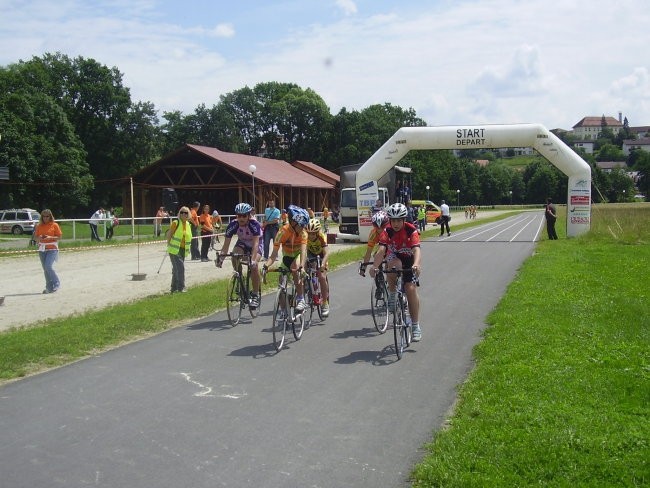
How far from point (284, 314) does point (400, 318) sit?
5.19 ft

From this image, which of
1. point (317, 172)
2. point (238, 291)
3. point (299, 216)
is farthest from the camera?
point (317, 172)

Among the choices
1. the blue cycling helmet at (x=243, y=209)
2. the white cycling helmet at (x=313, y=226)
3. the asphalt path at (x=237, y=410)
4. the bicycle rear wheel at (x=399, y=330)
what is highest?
the blue cycling helmet at (x=243, y=209)

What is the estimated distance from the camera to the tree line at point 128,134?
55.3 m

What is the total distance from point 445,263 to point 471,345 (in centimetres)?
1172

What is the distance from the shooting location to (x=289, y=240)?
10.3 meters

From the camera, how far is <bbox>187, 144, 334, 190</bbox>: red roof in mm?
49500

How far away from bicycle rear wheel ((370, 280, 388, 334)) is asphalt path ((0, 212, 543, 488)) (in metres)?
0.20

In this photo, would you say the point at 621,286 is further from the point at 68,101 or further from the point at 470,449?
the point at 68,101

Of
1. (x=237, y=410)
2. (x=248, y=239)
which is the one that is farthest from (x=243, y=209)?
(x=237, y=410)

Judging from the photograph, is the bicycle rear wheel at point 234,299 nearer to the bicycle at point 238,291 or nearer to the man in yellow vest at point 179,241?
the bicycle at point 238,291

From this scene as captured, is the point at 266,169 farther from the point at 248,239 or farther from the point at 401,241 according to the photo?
the point at 401,241

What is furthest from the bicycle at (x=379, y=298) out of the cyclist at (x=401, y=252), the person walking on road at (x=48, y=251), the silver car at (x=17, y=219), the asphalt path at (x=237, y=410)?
the silver car at (x=17, y=219)

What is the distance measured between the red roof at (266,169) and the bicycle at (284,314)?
130ft

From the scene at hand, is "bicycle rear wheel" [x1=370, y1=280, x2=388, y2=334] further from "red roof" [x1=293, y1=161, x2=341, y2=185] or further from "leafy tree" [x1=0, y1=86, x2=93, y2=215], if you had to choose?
"red roof" [x1=293, y1=161, x2=341, y2=185]
